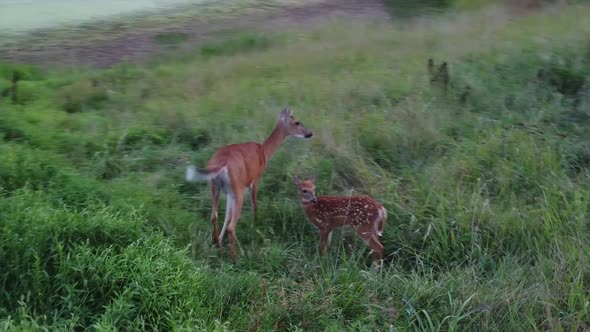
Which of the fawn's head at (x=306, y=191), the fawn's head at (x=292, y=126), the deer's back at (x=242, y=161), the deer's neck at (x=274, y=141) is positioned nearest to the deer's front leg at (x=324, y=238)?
the fawn's head at (x=306, y=191)

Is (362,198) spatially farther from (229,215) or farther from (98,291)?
(98,291)

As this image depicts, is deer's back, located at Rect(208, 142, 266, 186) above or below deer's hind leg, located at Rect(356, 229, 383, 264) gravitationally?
above

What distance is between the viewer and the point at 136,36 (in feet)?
41.9

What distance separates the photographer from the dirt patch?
37.6 ft

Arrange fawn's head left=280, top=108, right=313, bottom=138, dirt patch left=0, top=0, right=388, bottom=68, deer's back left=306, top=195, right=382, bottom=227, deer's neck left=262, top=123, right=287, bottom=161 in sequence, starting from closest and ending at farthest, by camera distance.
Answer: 1. deer's back left=306, top=195, right=382, bottom=227
2. deer's neck left=262, top=123, right=287, bottom=161
3. fawn's head left=280, top=108, right=313, bottom=138
4. dirt patch left=0, top=0, right=388, bottom=68

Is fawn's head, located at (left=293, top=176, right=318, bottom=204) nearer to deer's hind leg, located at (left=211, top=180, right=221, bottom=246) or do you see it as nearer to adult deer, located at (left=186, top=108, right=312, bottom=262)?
adult deer, located at (left=186, top=108, right=312, bottom=262)

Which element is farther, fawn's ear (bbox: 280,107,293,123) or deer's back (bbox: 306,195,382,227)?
fawn's ear (bbox: 280,107,293,123)

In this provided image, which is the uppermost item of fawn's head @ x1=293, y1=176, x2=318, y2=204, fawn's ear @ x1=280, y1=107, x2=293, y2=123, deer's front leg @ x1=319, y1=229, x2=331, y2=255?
fawn's ear @ x1=280, y1=107, x2=293, y2=123

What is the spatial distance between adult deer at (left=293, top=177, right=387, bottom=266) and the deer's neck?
0.89 metres

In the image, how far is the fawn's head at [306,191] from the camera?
6.36 m

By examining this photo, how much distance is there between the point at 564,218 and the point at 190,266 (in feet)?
10.7

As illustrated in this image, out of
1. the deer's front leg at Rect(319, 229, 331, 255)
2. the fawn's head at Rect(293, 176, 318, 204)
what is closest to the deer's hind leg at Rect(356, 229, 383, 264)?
the deer's front leg at Rect(319, 229, 331, 255)

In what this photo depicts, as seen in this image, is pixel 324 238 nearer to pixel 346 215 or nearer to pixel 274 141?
pixel 346 215

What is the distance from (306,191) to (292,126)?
4.24ft
